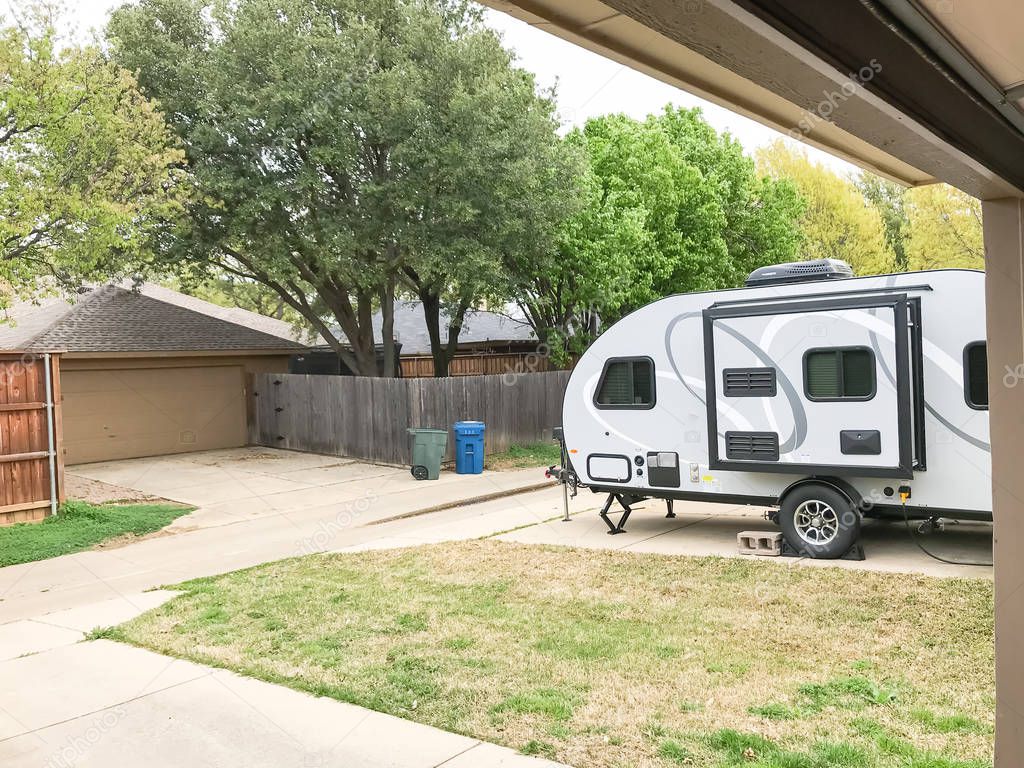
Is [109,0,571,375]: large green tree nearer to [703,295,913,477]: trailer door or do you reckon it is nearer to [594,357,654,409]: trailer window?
[594,357,654,409]: trailer window

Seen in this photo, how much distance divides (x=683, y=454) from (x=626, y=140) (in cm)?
1524

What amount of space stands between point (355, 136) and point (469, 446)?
758 centimetres

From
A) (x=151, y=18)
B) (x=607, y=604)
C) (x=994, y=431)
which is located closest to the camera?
Answer: (x=994, y=431)

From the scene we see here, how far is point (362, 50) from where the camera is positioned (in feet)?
63.6

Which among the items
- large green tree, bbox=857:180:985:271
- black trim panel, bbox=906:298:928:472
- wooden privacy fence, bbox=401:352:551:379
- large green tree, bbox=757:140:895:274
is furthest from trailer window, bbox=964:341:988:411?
large green tree, bbox=757:140:895:274

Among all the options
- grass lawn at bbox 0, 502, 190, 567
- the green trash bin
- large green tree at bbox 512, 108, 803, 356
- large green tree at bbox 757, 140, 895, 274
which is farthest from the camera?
large green tree at bbox 757, 140, 895, 274

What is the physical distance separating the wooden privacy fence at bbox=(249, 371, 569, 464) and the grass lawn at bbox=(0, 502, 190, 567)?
6215mm

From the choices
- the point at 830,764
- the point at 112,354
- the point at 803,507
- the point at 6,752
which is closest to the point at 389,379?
the point at 112,354

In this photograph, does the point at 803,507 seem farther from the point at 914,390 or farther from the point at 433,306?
the point at 433,306

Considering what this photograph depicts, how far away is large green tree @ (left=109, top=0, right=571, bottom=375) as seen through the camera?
754 inches

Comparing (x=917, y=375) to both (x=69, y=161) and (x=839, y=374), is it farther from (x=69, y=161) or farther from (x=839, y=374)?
(x=69, y=161)

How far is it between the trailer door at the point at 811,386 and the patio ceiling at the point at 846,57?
7019mm

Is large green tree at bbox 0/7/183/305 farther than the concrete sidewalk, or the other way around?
large green tree at bbox 0/7/183/305

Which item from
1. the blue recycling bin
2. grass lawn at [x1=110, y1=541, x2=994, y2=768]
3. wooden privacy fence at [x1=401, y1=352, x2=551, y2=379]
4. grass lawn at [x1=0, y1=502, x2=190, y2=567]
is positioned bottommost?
grass lawn at [x1=110, y1=541, x2=994, y2=768]
